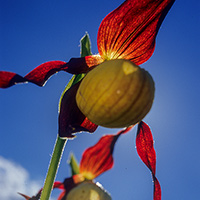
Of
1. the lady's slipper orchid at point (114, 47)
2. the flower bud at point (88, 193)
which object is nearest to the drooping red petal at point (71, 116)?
the lady's slipper orchid at point (114, 47)

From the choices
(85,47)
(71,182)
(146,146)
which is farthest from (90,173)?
(85,47)

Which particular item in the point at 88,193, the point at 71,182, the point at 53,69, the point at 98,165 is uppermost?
the point at 53,69

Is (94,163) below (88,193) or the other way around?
the other way around

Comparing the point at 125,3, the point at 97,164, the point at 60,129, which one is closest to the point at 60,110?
the point at 60,129

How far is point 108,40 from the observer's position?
53.2 inches

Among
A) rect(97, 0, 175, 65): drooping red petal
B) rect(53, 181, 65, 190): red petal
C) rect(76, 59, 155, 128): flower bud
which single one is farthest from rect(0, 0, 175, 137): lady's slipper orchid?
rect(53, 181, 65, 190): red petal

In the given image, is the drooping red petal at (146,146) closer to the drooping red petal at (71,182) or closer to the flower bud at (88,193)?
the flower bud at (88,193)

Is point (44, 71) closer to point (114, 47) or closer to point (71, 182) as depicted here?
point (114, 47)

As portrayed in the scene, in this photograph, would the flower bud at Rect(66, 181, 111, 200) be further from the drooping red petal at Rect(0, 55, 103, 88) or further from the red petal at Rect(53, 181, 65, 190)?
the drooping red petal at Rect(0, 55, 103, 88)

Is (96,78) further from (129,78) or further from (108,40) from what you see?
(108,40)

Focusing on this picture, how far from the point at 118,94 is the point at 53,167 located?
1.69 feet

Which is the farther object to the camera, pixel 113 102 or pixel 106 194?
pixel 106 194

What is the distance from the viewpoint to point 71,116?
1.30 m

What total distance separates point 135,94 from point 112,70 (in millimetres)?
145
